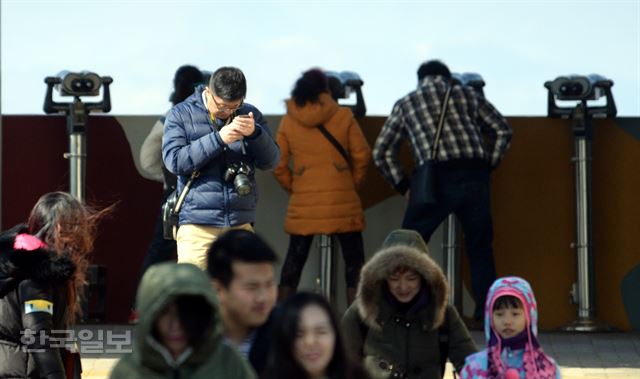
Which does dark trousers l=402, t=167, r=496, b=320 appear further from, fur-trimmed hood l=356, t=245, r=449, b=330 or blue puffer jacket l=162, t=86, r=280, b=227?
fur-trimmed hood l=356, t=245, r=449, b=330

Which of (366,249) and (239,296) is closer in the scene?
(239,296)

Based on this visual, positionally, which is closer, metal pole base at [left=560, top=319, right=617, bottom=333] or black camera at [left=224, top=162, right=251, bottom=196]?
black camera at [left=224, top=162, right=251, bottom=196]

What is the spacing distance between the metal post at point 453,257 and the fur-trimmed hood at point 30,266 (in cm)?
500

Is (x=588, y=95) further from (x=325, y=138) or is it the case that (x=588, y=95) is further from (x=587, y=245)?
(x=325, y=138)

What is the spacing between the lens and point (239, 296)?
19.5ft

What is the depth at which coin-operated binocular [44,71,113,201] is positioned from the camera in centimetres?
1209

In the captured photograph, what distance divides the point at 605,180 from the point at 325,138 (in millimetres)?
2144

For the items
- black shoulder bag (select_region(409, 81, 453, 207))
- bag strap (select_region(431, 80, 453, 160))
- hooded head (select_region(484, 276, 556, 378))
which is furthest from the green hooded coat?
bag strap (select_region(431, 80, 453, 160))

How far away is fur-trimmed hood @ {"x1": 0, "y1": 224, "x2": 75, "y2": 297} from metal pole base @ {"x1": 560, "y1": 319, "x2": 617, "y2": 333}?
216 inches

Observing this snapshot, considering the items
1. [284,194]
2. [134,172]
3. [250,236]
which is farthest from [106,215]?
[250,236]

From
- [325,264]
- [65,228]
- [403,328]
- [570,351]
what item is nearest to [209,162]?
[65,228]

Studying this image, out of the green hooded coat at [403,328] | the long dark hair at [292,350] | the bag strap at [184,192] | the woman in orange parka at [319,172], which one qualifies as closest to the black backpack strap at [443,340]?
the green hooded coat at [403,328]

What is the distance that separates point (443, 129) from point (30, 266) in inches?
180

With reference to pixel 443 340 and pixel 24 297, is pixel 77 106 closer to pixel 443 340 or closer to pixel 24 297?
pixel 24 297
